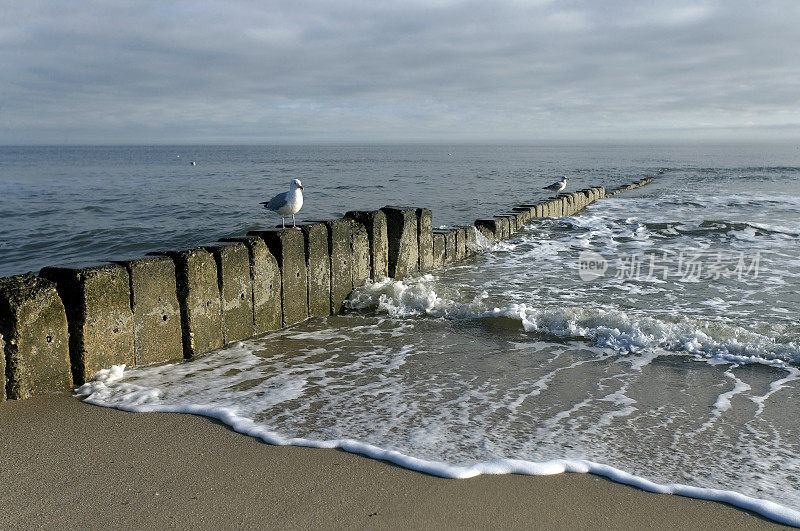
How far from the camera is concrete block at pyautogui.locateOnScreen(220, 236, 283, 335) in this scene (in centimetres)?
573

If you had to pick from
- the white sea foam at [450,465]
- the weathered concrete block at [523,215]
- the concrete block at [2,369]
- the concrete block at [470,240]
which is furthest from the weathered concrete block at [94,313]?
the weathered concrete block at [523,215]

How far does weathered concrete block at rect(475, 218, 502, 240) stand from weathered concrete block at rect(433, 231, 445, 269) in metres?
2.04

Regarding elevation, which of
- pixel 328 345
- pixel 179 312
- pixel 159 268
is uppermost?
pixel 159 268

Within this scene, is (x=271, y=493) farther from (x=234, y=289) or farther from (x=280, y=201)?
(x=280, y=201)

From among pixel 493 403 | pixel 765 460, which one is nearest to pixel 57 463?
pixel 493 403

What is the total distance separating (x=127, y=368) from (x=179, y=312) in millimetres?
596

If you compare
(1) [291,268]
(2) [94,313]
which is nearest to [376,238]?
(1) [291,268]

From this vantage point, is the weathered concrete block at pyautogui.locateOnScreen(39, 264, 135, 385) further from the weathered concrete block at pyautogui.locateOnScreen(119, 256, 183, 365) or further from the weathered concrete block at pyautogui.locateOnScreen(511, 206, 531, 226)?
the weathered concrete block at pyautogui.locateOnScreen(511, 206, 531, 226)

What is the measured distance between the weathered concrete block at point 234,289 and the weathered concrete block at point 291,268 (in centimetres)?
42

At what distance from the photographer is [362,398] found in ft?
14.1

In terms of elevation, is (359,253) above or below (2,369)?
above

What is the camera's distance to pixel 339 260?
6.91 meters

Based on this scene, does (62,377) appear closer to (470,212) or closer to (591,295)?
(591,295)

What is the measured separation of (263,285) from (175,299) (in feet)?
3.25
